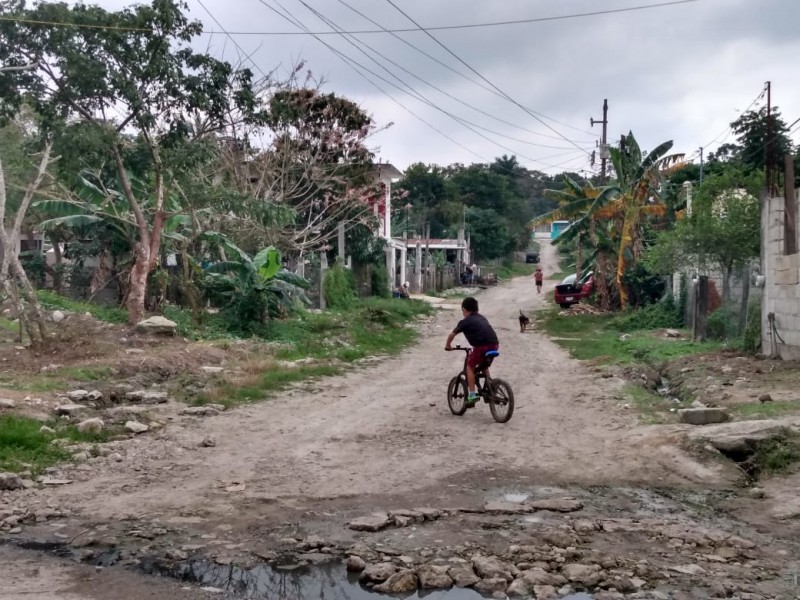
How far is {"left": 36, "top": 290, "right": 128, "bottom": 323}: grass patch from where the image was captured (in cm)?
1917

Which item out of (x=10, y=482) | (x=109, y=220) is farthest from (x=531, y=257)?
(x=10, y=482)

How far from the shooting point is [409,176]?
196ft

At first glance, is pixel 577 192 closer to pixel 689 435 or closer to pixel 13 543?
pixel 689 435

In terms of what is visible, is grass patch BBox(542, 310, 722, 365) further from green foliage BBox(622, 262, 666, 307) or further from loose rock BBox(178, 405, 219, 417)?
loose rock BBox(178, 405, 219, 417)

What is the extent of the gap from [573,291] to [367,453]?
87.1 feet

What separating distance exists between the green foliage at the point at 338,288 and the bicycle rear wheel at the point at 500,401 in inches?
698

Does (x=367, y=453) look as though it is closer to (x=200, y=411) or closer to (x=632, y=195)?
(x=200, y=411)

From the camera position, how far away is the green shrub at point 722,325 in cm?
1900

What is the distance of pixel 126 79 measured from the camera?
15.8 metres

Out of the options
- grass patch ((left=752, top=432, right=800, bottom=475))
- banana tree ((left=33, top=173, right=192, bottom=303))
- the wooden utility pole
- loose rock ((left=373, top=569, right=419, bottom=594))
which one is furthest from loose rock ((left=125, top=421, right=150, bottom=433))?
the wooden utility pole

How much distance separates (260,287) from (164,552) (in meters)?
14.0

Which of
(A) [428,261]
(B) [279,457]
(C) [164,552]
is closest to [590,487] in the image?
(B) [279,457]

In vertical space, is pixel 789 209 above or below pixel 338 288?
above

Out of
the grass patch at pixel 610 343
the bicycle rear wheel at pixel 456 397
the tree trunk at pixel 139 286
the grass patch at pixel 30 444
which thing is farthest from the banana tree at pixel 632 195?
the grass patch at pixel 30 444
